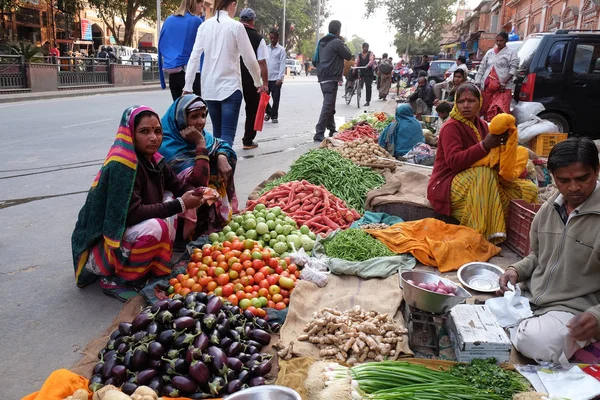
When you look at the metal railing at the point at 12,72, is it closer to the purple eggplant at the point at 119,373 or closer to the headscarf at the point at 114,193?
the headscarf at the point at 114,193

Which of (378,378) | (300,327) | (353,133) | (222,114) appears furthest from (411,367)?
(353,133)

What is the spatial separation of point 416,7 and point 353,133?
47983 millimetres

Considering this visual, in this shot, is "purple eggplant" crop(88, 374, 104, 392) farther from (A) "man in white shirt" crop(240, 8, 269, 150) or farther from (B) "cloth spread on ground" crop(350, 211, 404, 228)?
(A) "man in white shirt" crop(240, 8, 269, 150)

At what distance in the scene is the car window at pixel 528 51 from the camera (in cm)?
953

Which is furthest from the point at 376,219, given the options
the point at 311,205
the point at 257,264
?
the point at 257,264

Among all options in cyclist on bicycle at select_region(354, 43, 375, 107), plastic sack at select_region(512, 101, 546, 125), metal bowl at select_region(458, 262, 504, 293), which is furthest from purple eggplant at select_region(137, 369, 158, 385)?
cyclist on bicycle at select_region(354, 43, 375, 107)

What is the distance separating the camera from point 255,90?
27.3 ft

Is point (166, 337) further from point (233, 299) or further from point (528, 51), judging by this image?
point (528, 51)

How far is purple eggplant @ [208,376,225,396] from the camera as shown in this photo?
2465 mm

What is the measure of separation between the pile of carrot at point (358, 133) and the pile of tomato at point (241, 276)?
441cm

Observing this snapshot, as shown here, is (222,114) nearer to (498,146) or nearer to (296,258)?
(296,258)

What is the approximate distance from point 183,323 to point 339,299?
4.26 feet

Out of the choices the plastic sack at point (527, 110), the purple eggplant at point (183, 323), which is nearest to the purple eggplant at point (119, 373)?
the purple eggplant at point (183, 323)

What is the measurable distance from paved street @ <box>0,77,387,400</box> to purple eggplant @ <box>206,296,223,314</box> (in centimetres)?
82
